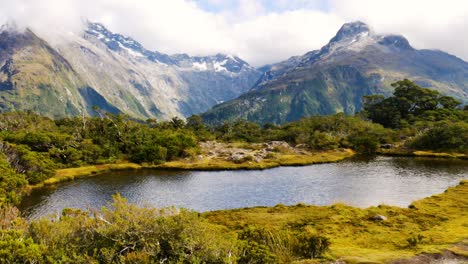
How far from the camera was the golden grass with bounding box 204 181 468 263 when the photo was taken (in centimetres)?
4487

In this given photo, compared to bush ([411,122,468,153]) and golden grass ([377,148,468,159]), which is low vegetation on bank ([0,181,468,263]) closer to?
golden grass ([377,148,468,159])

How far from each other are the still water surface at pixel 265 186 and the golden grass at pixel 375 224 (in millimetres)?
9390

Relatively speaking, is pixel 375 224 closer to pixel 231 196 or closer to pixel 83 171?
pixel 231 196

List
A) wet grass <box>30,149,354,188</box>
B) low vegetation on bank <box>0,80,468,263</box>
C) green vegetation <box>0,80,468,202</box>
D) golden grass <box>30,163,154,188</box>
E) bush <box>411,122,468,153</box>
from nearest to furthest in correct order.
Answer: low vegetation on bank <box>0,80,468,263</box> → golden grass <box>30,163,154,188</box> → green vegetation <box>0,80,468,202</box> → wet grass <box>30,149,354,188</box> → bush <box>411,122,468,153</box>

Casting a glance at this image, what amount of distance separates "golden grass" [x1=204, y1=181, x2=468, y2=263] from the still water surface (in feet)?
30.8

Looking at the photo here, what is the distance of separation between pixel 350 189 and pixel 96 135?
111m

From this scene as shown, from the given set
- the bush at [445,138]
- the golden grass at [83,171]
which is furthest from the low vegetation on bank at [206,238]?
the bush at [445,138]

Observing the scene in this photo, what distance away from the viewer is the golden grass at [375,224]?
44.9 meters

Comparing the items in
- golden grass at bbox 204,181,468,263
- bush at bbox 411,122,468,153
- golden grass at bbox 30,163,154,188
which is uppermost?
bush at bbox 411,122,468,153

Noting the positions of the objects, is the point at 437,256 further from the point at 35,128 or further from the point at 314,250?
the point at 35,128

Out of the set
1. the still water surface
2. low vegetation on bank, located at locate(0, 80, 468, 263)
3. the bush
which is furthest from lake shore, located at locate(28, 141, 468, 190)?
the still water surface

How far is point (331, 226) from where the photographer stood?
61.5m

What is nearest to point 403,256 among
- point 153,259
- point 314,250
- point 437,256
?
point 437,256

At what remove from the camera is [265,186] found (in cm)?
10469
